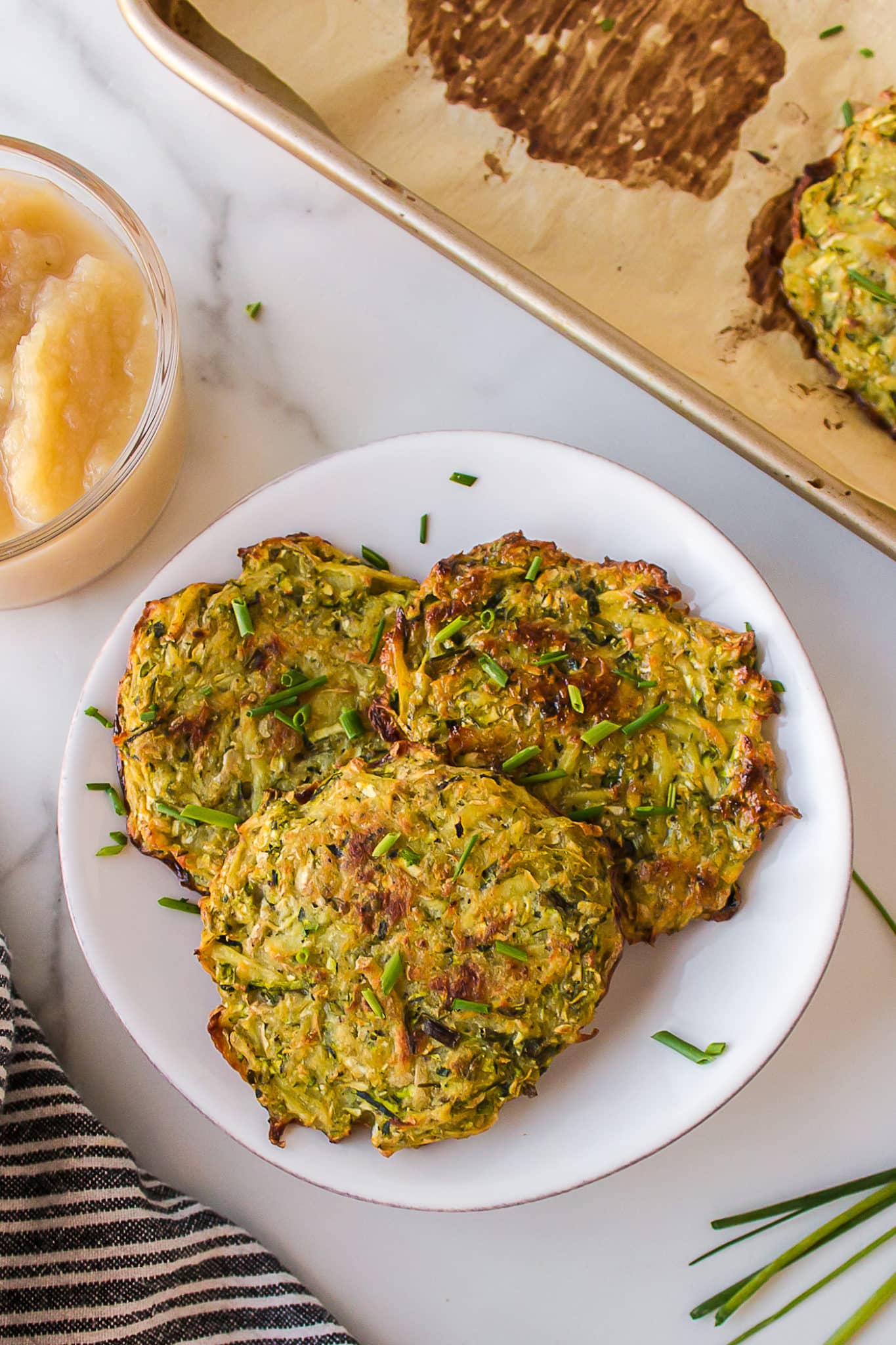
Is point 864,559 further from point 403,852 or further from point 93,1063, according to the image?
point 93,1063

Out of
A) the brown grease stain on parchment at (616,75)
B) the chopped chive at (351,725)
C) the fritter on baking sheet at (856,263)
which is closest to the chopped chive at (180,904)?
the chopped chive at (351,725)

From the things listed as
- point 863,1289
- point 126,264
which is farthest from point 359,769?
point 863,1289

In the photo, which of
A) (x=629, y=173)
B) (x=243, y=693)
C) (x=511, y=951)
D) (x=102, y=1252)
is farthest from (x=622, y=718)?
(x=102, y=1252)

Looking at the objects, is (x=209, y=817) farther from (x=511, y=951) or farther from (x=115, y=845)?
(x=511, y=951)

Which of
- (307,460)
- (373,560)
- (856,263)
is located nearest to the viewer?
(373,560)

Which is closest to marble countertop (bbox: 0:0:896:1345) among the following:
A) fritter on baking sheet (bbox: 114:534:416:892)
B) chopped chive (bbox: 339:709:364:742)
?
fritter on baking sheet (bbox: 114:534:416:892)
